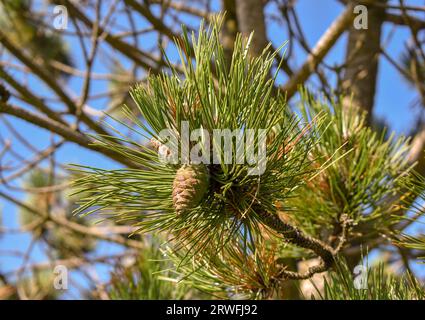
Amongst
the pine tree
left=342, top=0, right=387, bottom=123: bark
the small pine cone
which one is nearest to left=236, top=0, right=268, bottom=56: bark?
left=342, top=0, right=387, bottom=123: bark

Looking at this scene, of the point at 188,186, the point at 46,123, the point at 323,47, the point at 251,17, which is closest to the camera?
the point at 188,186

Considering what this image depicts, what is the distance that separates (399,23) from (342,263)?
120 centimetres

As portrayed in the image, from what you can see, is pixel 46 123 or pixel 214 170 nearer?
pixel 214 170

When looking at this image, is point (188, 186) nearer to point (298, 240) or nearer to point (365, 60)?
point (298, 240)

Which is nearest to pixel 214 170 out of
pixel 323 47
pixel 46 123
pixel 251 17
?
pixel 46 123

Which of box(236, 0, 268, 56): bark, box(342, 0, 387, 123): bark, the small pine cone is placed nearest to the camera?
the small pine cone

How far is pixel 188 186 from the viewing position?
1.99 ft

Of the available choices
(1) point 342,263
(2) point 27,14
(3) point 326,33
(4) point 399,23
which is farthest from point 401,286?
(2) point 27,14

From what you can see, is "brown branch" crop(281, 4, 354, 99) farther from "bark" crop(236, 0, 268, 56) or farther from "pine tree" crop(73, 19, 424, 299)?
"pine tree" crop(73, 19, 424, 299)

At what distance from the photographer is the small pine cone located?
0.60 m

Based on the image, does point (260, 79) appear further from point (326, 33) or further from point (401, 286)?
point (326, 33)

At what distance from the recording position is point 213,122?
64cm

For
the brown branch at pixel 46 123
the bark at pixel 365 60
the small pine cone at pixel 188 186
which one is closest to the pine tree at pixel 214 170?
the small pine cone at pixel 188 186

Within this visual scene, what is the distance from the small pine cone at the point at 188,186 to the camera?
1.98 feet
